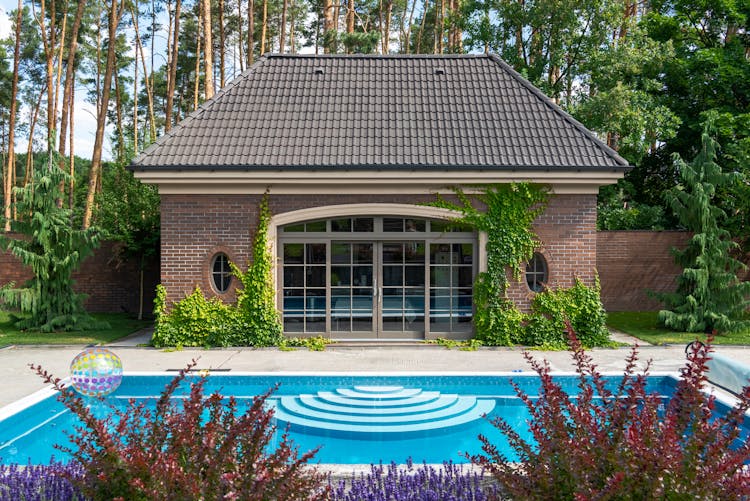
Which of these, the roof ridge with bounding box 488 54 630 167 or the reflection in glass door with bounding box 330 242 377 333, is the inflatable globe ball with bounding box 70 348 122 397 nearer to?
the reflection in glass door with bounding box 330 242 377 333

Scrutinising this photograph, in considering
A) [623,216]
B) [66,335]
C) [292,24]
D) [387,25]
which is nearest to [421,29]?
[387,25]

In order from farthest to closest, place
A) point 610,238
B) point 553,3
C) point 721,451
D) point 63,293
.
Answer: point 553,3, point 610,238, point 63,293, point 721,451

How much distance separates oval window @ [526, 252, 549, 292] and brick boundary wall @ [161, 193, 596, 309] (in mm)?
189

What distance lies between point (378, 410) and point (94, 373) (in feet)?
12.0

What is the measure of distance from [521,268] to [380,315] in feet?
9.92

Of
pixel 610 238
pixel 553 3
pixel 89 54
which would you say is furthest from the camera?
pixel 89 54

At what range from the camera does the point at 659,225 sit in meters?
19.6

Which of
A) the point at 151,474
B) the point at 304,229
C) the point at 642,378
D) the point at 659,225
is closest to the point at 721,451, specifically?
the point at 642,378

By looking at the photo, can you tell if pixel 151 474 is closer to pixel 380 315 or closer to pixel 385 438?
pixel 385 438

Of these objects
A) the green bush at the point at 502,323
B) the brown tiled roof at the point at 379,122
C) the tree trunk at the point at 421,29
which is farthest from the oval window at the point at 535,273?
the tree trunk at the point at 421,29

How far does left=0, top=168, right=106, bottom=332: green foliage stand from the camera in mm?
13766

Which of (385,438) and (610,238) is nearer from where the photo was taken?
(385,438)

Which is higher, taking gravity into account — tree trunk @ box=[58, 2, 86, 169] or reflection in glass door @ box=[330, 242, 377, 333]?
tree trunk @ box=[58, 2, 86, 169]

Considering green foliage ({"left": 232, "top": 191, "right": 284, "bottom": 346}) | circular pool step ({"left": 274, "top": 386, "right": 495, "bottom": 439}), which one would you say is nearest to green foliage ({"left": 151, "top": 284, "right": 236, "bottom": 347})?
green foliage ({"left": 232, "top": 191, "right": 284, "bottom": 346})
